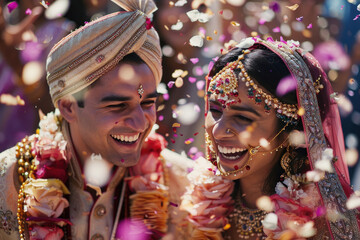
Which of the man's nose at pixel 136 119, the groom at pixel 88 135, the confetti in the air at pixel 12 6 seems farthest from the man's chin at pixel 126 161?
the confetti in the air at pixel 12 6

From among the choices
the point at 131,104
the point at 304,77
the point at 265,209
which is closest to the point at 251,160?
the point at 265,209

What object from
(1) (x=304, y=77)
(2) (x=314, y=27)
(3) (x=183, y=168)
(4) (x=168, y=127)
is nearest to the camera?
(1) (x=304, y=77)

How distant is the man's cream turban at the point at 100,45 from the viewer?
3553mm

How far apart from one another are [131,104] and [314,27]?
77.9 inches

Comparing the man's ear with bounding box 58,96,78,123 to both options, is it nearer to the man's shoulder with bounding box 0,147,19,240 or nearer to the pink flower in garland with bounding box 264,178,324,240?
the man's shoulder with bounding box 0,147,19,240

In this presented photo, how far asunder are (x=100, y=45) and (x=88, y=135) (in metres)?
0.69

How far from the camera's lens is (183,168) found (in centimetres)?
398

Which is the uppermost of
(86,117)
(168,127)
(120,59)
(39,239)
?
(120,59)

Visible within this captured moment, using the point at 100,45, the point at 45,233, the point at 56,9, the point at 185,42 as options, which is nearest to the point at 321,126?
the point at 100,45

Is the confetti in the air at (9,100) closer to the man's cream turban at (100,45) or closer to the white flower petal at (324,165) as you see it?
the man's cream turban at (100,45)

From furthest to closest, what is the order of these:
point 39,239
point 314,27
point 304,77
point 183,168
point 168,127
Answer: point 168,127, point 314,27, point 183,168, point 39,239, point 304,77

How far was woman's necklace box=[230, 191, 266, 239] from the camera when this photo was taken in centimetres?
342

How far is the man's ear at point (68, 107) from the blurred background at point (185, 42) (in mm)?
669

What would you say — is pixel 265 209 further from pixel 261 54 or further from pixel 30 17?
pixel 30 17
